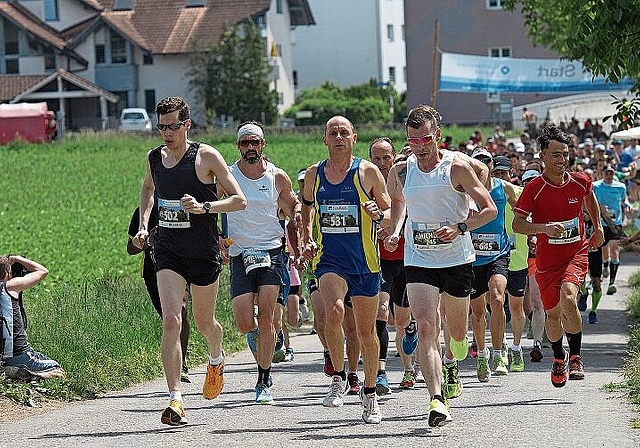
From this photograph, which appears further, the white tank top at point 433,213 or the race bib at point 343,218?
the race bib at point 343,218

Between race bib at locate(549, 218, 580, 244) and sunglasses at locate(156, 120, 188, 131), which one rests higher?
sunglasses at locate(156, 120, 188, 131)

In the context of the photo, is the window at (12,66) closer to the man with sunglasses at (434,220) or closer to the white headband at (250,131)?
the white headband at (250,131)

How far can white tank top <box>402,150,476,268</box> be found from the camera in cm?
1042

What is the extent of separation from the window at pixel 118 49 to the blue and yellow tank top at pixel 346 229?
78037 mm

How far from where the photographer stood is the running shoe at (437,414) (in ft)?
32.5

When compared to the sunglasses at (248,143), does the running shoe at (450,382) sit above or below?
below

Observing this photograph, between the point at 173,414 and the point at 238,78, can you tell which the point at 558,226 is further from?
the point at 238,78

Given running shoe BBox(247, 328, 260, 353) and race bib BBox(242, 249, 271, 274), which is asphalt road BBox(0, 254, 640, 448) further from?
race bib BBox(242, 249, 271, 274)

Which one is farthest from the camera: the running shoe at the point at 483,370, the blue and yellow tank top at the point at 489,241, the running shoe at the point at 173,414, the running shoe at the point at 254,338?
the blue and yellow tank top at the point at 489,241

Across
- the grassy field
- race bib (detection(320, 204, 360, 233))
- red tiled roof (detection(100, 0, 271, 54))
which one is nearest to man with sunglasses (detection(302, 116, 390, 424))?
race bib (detection(320, 204, 360, 233))

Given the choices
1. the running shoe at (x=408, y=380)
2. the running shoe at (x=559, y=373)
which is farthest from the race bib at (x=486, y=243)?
the running shoe at (x=559, y=373)

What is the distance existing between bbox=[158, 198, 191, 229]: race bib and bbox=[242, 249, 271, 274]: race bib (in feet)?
3.98

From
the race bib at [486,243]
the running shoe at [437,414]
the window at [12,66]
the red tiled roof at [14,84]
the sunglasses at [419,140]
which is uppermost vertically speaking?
the window at [12,66]

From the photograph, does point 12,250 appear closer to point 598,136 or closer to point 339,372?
point 339,372
